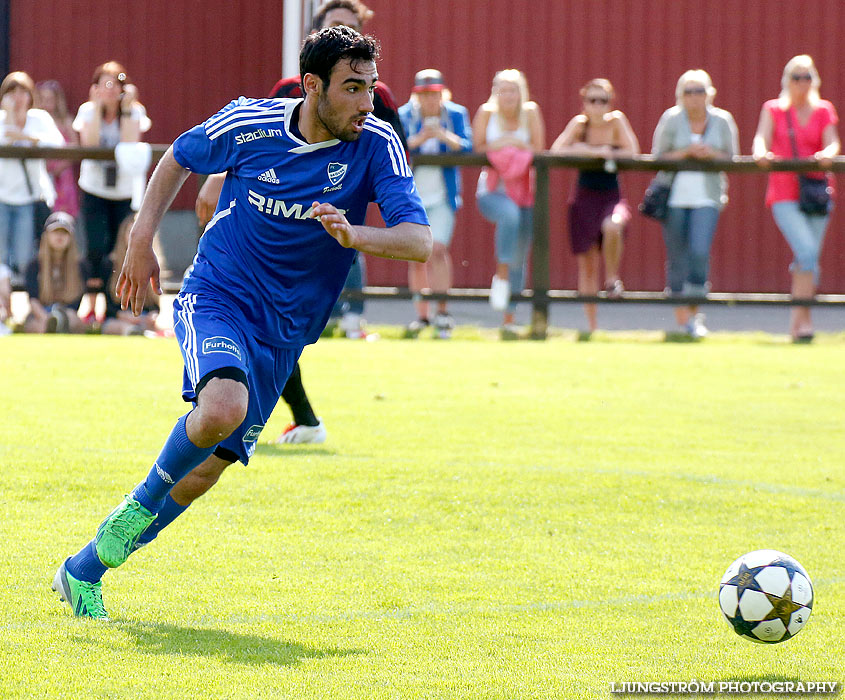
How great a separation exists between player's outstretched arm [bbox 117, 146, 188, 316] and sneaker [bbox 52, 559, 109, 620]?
91 cm

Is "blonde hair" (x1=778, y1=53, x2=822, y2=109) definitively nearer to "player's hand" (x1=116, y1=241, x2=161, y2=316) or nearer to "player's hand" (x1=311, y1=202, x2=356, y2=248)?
"player's hand" (x1=116, y1=241, x2=161, y2=316)

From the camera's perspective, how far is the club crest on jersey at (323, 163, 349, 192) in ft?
16.7

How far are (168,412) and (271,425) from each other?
0.70 meters

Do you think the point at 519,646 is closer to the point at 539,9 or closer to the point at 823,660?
the point at 823,660

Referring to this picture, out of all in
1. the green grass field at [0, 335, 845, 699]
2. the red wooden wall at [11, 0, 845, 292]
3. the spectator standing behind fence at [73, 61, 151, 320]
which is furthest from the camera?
the red wooden wall at [11, 0, 845, 292]

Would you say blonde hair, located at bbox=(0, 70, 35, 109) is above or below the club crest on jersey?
above

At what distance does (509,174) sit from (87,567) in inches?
389

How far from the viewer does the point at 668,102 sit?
19219mm

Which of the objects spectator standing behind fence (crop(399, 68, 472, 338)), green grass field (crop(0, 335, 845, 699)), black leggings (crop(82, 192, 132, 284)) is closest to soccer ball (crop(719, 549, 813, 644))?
green grass field (crop(0, 335, 845, 699))

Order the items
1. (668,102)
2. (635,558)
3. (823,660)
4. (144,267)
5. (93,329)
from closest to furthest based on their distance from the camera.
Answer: (823,660) < (144,267) < (635,558) < (93,329) < (668,102)

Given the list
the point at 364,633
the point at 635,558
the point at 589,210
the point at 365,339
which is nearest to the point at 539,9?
the point at 589,210

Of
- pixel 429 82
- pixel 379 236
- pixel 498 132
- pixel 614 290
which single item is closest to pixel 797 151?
pixel 614 290

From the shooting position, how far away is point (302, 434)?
26.1 feet

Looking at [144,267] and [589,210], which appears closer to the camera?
[144,267]
